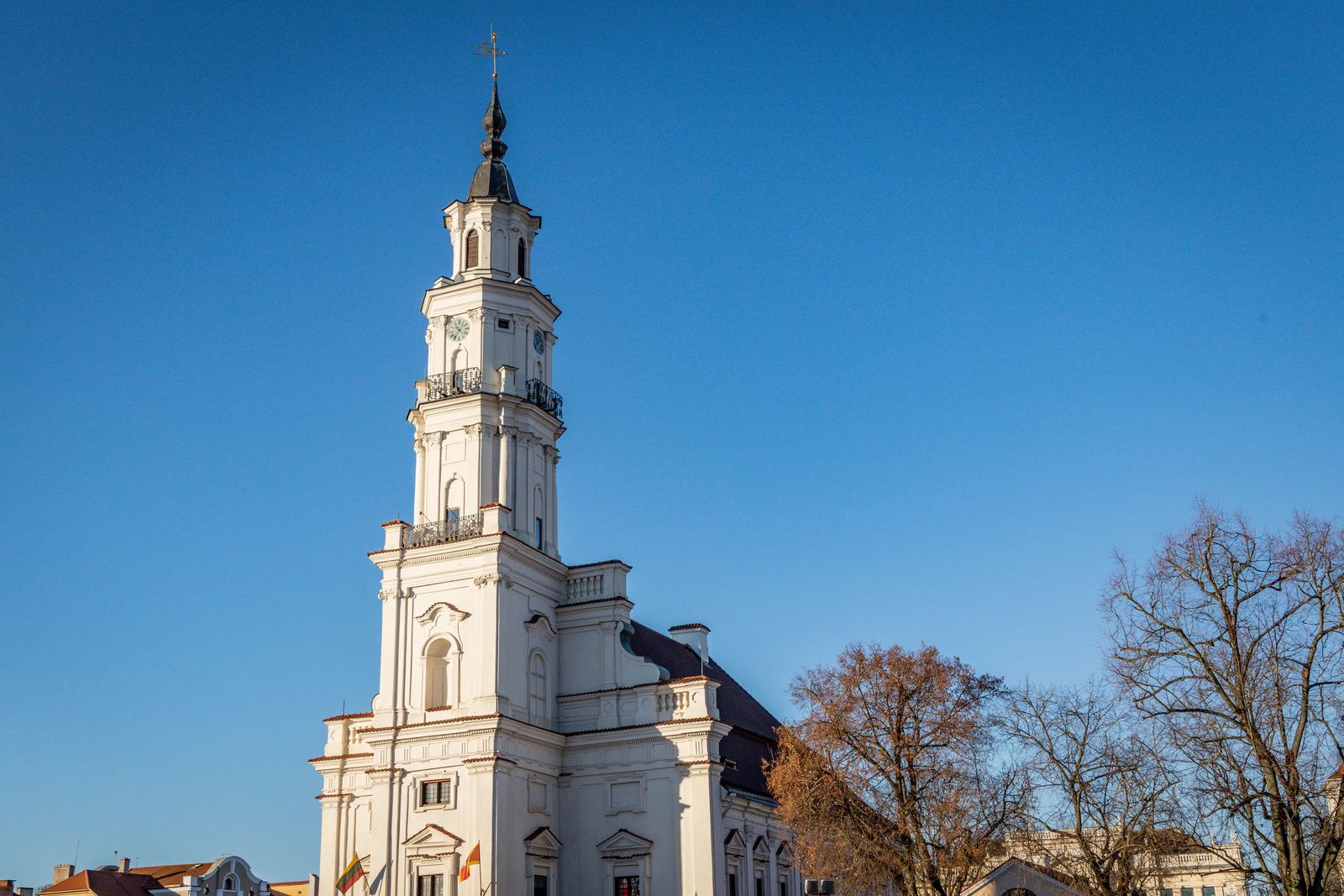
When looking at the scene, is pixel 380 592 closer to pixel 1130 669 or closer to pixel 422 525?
pixel 422 525

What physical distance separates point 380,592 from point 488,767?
804cm

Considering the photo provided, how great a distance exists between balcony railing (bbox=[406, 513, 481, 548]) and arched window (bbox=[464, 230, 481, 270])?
34.6 ft

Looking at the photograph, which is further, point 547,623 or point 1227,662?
point 547,623

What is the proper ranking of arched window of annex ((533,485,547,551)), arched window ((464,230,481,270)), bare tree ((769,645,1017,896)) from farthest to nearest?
1. arched window ((464,230,481,270))
2. arched window of annex ((533,485,547,551))
3. bare tree ((769,645,1017,896))

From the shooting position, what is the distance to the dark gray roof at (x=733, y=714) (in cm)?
5053

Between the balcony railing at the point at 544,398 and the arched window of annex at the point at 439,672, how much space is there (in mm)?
9694

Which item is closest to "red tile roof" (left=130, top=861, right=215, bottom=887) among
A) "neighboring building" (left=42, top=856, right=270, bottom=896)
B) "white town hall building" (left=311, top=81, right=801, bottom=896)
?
"neighboring building" (left=42, top=856, right=270, bottom=896)

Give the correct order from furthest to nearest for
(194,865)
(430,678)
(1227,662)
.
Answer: (194,865) < (430,678) < (1227,662)

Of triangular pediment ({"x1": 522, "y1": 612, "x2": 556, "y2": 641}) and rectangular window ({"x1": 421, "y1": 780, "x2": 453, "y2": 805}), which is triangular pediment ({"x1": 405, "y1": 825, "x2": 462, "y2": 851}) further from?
triangular pediment ({"x1": 522, "y1": 612, "x2": 556, "y2": 641})

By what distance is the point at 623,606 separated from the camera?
47.8 m

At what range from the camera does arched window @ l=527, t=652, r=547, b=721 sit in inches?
1817

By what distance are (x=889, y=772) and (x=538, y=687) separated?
14527mm

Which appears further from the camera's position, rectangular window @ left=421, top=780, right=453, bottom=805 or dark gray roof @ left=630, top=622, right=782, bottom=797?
dark gray roof @ left=630, top=622, right=782, bottom=797

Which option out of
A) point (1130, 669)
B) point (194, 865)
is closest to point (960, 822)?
point (1130, 669)
